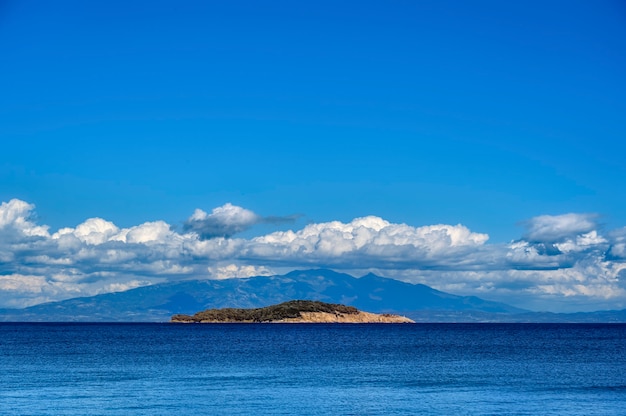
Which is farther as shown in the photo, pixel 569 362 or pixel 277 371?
pixel 569 362

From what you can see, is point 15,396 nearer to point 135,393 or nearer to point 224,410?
point 135,393

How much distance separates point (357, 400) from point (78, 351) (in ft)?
255

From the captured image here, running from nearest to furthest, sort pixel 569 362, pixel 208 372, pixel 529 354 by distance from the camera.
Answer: pixel 208 372
pixel 569 362
pixel 529 354

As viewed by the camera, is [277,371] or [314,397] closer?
[314,397]

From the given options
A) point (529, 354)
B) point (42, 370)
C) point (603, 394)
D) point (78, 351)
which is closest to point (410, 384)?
point (603, 394)

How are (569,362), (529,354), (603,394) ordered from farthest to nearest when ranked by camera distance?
(529,354)
(569,362)
(603,394)

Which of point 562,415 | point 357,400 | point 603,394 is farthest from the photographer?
point 603,394

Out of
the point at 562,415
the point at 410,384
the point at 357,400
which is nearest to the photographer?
the point at 562,415

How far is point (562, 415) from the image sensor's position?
188 ft

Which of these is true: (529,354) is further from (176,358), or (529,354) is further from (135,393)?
(135,393)

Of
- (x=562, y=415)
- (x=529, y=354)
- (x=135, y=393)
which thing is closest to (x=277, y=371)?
(x=135, y=393)

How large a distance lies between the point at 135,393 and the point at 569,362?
6419 centimetres

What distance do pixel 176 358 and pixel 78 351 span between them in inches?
1084

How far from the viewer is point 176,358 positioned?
11038cm
